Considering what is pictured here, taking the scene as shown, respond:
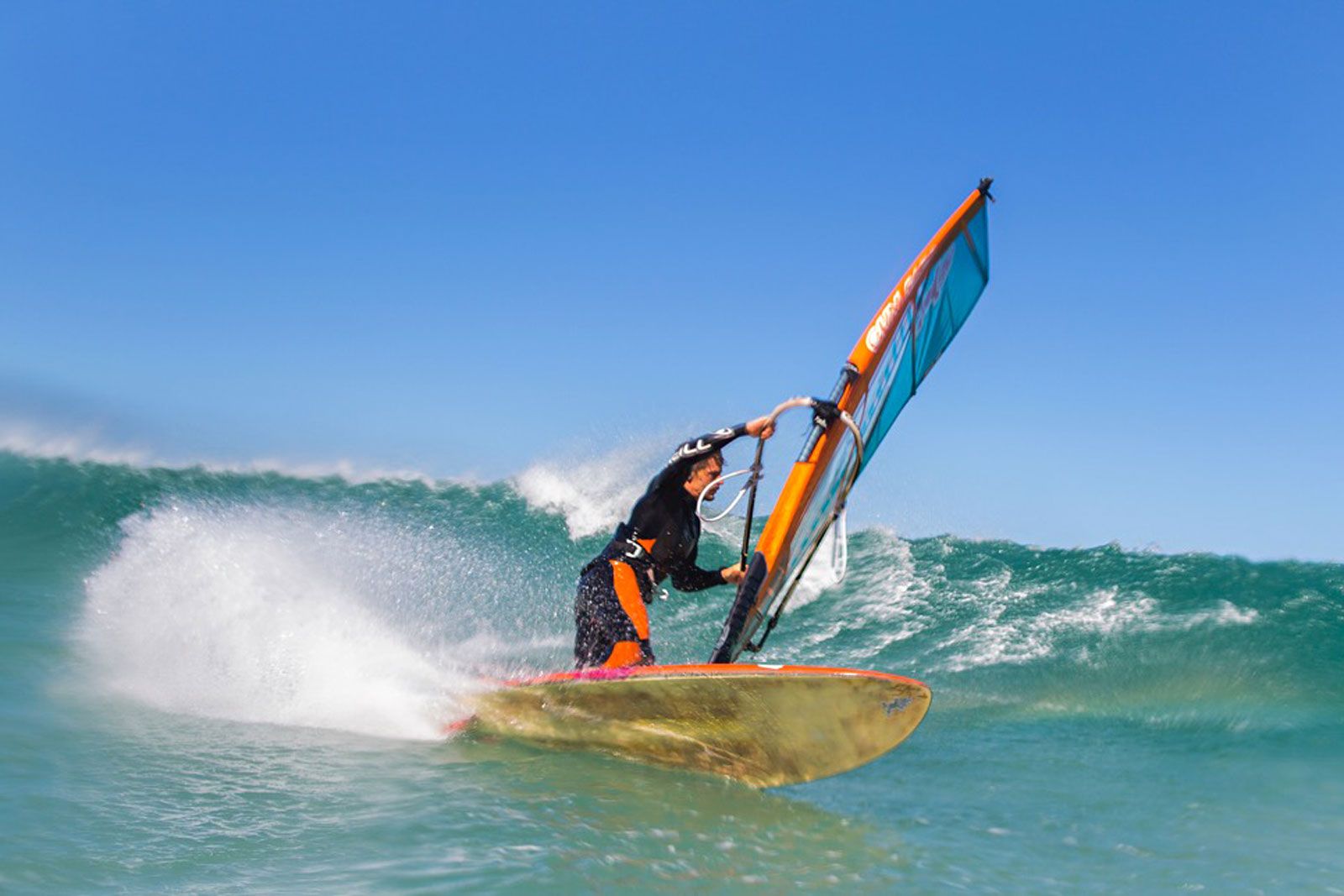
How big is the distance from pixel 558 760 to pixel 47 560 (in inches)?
329

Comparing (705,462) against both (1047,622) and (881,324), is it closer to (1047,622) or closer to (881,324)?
(881,324)

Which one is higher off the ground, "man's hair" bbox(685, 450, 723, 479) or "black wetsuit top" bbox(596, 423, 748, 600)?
"man's hair" bbox(685, 450, 723, 479)

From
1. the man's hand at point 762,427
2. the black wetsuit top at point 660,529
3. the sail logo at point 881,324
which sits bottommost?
the black wetsuit top at point 660,529

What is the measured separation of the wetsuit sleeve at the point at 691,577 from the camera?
16.4 feet

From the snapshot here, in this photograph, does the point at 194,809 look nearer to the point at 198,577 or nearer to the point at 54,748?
the point at 54,748

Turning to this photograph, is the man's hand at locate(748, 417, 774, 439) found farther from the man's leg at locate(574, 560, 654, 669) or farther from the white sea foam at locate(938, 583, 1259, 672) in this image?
the white sea foam at locate(938, 583, 1259, 672)

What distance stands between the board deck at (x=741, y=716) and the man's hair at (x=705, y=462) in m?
0.98

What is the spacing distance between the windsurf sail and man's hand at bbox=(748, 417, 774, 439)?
0.74 feet

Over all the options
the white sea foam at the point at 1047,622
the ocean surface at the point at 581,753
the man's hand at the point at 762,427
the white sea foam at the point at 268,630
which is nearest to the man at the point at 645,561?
the man's hand at the point at 762,427

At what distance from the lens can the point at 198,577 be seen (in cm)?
626

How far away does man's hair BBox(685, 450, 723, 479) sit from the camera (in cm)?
479

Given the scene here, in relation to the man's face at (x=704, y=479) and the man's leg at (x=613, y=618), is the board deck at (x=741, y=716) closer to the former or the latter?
the man's leg at (x=613, y=618)

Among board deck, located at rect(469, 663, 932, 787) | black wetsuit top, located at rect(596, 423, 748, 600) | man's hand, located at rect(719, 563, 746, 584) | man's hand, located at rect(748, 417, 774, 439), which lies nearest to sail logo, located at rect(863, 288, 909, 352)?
man's hand, located at rect(748, 417, 774, 439)

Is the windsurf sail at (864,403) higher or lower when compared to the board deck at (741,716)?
higher
